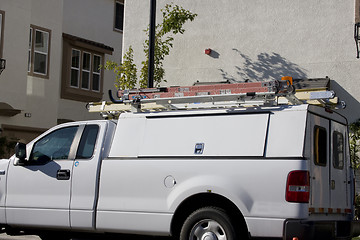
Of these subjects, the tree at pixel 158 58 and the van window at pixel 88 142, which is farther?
the tree at pixel 158 58

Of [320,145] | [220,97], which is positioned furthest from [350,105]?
[220,97]

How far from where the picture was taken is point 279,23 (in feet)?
53.8

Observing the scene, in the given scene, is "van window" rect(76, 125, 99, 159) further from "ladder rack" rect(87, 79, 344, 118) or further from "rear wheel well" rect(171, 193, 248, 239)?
"rear wheel well" rect(171, 193, 248, 239)

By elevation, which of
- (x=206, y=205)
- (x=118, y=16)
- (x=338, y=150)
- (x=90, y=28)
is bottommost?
(x=206, y=205)

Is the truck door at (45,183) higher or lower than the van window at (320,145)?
lower

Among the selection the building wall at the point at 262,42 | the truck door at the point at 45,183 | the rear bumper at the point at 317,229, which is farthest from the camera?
the building wall at the point at 262,42

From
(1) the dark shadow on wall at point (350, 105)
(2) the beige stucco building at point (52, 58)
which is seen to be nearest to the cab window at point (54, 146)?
(1) the dark shadow on wall at point (350, 105)

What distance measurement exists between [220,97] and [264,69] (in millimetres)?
8578

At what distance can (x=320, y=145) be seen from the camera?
7770mm

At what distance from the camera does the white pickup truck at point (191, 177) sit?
23.9 feet

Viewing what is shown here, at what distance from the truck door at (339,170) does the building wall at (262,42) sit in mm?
6897

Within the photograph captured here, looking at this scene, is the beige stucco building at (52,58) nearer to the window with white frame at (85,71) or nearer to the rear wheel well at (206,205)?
the window with white frame at (85,71)

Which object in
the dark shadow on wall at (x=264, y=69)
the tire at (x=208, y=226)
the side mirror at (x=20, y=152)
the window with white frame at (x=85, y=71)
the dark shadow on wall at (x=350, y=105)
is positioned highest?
the window with white frame at (x=85, y=71)

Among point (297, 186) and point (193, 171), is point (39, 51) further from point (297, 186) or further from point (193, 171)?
point (297, 186)
